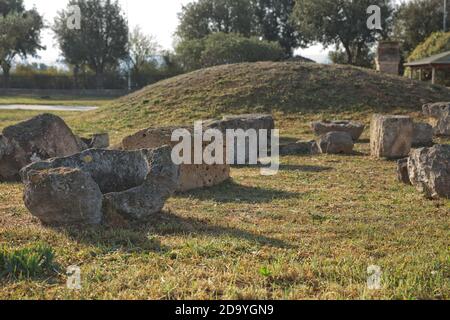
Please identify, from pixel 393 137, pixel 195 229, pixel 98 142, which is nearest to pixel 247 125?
pixel 393 137

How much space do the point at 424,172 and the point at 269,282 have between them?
5.01 m

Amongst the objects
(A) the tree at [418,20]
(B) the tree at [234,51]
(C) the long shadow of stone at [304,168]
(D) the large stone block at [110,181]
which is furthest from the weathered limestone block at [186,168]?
(A) the tree at [418,20]

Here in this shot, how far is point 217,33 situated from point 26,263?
45.2 metres

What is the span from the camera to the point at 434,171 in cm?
867

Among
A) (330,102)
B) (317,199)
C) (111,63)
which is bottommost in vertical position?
(317,199)

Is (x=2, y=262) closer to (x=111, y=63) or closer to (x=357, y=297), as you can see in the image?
(x=357, y=297)

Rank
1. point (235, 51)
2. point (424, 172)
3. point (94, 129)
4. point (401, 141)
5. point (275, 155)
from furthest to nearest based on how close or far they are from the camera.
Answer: point (235, 51)
point (94, 129)
point (275, 155)
point (401, 141)
point (424, 172)

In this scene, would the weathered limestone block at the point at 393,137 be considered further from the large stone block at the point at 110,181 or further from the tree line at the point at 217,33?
the tree line at the point at 217,33

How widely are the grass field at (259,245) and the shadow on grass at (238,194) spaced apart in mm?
16

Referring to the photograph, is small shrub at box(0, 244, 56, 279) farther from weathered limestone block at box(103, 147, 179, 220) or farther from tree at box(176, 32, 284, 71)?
tree at box(176, 32, 284, 71)

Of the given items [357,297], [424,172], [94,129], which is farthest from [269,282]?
[94,129]

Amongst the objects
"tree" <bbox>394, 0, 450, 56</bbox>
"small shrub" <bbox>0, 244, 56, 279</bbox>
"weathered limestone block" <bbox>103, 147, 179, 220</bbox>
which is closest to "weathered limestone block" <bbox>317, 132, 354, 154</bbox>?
"weathered limestone block" <bbox>103, 147, 179, 220</bbox>
